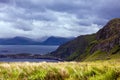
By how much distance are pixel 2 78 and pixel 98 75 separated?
4165 millimetres

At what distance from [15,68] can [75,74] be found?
3.75 metres

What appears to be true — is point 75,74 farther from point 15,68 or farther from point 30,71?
point 15,68

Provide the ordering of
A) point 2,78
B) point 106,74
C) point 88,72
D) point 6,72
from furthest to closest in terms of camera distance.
A: point 6,72
point 2,78
point 88,72
point 106,74

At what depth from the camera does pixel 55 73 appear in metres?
11.6

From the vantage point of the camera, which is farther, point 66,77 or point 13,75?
point 13,75

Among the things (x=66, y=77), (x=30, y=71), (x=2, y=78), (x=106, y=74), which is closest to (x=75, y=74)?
(x=66, y=77)

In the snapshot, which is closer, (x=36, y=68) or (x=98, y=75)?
(x=98, y=75)

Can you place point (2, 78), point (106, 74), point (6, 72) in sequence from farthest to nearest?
1. point (6, 72)
2. point (2, 78)
3. point (106, 74)

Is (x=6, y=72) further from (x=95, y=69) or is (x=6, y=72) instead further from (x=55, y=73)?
(x=95, y=69)

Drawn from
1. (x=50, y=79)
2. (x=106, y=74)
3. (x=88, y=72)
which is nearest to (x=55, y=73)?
(x=50, y=79)

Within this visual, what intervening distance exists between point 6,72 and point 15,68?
1.59 feet

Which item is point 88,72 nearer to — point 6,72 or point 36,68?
point 36,68

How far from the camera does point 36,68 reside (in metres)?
13.1

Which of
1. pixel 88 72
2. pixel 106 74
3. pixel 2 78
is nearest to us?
pixel 106 74
